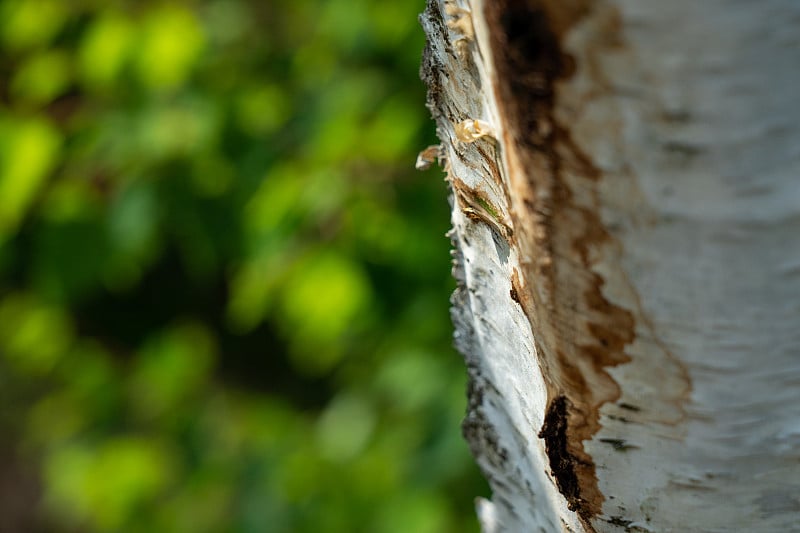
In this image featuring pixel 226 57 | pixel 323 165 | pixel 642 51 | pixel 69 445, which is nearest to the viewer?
pixel 642 51

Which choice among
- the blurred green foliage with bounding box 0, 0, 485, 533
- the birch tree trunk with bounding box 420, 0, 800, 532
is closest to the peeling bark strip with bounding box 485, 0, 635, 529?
the birch tree trunk with bounding box 420, 0, 800, 532

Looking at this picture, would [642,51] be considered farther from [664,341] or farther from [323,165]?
[323,165]

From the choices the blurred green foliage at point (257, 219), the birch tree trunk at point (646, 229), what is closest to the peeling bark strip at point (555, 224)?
the birch tree trunk at point (646, 229)

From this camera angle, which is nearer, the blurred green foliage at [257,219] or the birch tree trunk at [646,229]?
the birch tree trunk at [646,229]

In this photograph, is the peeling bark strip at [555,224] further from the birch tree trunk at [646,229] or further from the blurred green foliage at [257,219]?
the blurred green foliage at [257,219]

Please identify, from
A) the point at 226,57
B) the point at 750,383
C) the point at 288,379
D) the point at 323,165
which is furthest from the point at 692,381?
the point at 288,379

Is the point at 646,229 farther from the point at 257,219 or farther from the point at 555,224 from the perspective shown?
the point at 257,219
